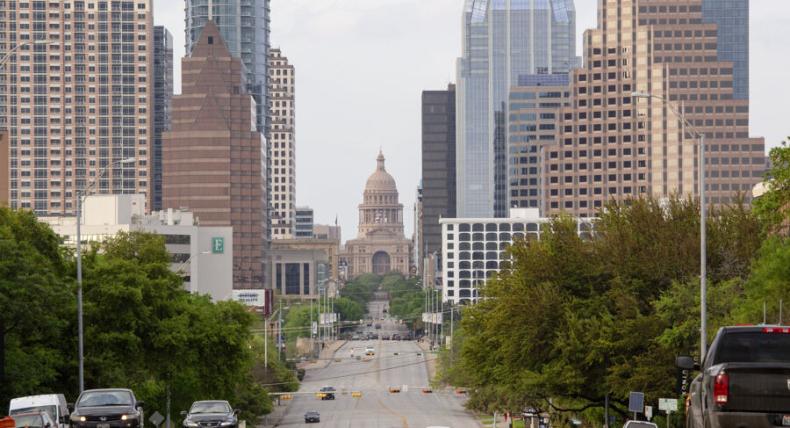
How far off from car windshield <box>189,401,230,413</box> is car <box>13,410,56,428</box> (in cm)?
735

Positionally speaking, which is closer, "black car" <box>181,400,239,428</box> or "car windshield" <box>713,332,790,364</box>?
"car windshield" <box>713,332,790,364</box>

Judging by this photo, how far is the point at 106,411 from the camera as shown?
36938 mm

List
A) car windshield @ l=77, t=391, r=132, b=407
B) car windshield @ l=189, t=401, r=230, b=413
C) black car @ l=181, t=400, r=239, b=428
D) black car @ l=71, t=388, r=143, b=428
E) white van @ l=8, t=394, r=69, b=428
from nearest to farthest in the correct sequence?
black car @ l=71, t=388, r=143, b=428 < white van @ l=8, t=394, r=69, b=428 < car windshield @ l=77, t=391, r=132, b=407 < black car @ l=181, t=400, r=239, b=428 < car windshield @ l=189, t=401, r=230, b=413

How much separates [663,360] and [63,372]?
2280cm

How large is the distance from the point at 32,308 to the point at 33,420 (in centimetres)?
1325

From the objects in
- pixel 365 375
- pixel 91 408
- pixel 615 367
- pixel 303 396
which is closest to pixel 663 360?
pixel 615 367

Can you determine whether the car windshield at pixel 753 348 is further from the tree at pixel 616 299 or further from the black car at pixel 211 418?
the tree at pixel 616 299

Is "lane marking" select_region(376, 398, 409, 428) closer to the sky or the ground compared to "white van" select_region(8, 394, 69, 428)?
closer to the ground

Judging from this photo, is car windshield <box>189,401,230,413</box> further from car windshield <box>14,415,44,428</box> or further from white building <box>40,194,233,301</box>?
white building <box>40,194,233,301</box>

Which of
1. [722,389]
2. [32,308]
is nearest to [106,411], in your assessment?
[32,308]

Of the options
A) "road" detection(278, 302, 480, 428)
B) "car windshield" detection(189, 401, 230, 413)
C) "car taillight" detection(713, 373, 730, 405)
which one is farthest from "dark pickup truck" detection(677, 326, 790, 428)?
"road" detection(278, 302, 480, 428)

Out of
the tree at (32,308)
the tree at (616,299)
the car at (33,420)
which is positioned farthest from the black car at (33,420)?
the tree at (616,299)

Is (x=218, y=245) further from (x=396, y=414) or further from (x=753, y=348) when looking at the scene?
(x=753, y=348)

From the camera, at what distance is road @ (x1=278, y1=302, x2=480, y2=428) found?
380 ft
